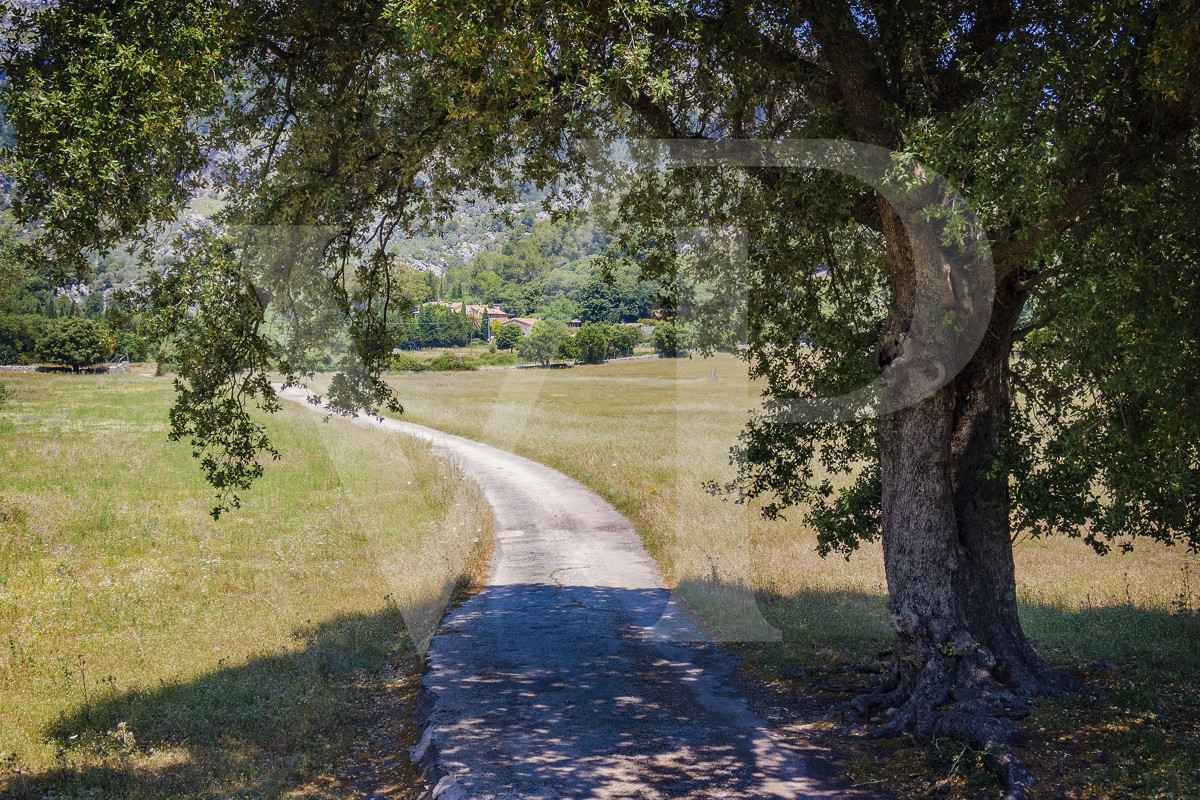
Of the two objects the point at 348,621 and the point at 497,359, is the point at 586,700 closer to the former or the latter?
the point at 348,621

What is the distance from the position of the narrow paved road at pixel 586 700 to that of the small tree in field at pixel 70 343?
323ft

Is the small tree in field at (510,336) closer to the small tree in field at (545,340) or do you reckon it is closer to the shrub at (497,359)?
the shrub at (497,359)

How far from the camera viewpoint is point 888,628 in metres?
12.5

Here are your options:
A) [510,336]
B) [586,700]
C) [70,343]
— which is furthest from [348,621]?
[70,343]

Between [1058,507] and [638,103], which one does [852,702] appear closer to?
[1058,507]

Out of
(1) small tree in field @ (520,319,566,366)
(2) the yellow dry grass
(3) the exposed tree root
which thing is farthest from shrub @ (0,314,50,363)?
(3) the exposed tree root

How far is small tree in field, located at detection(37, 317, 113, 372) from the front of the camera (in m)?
95.9

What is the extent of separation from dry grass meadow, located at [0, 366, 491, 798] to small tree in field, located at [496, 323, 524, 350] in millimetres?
74531

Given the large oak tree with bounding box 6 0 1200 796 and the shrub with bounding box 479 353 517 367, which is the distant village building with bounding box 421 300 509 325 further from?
the large oak tree with bounding box 6 0 1200 796

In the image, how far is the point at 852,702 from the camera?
8617mm

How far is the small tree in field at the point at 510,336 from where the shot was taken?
106062 mm

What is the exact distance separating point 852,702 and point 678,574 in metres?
6.92

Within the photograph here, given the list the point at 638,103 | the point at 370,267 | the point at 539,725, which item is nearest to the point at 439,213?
the point at 370,267

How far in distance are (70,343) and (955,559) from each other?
364 feet
